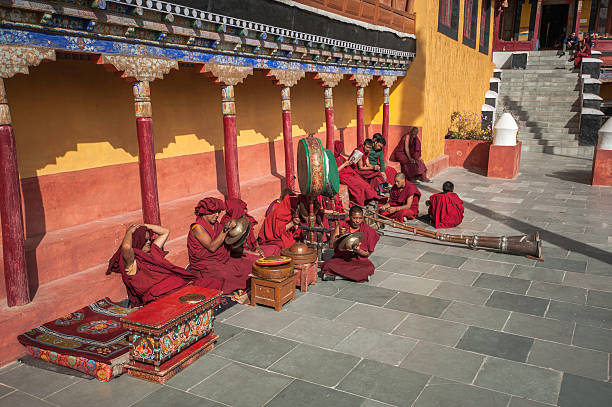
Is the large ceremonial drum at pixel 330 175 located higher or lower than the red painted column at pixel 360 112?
lower

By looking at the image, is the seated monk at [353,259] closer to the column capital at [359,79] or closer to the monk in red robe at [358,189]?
the monk in red robe at [358,189]

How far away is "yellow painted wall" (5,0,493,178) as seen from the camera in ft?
21.4

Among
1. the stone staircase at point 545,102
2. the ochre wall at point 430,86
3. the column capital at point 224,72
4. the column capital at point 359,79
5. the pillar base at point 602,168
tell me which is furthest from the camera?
the stone staircase at point 545,102

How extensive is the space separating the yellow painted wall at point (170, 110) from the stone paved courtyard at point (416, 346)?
10.3ft

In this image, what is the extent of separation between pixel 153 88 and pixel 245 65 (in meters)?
1.57

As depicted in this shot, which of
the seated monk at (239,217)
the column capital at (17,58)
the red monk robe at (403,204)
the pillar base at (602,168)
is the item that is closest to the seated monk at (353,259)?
the seated monk at (239,217)

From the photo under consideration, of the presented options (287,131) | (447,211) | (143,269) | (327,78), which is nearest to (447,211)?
(447,211)

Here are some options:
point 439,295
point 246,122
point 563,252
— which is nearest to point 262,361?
point 439,295

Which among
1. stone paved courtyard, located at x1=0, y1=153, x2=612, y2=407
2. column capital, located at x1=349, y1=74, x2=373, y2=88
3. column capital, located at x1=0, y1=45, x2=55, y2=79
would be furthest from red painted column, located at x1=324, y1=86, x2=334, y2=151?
column capital, located at x1=0, y1=45, x2=55, y2=79

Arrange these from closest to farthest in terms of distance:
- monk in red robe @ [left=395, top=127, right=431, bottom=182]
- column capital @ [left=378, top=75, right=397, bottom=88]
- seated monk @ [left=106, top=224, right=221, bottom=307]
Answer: seated monk @ [left=106, top=224, right=221, bottom=307], column capital @ [left=378, top=75, right=397, bottom=88], monk in red robe @ [left=395, top=127, right=431, bottom=182]

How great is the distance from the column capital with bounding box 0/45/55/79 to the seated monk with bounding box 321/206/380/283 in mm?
4194

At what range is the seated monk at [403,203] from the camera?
10.2m

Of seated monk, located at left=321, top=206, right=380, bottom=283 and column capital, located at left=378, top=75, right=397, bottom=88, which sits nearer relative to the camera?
seated monk, located at left=321, top=206, right=380, bottom=283

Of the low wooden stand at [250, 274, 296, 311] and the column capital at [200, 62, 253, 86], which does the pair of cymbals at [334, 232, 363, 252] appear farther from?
the column capital at [200, 62, 253, 86]
